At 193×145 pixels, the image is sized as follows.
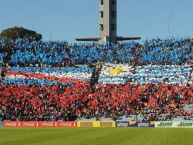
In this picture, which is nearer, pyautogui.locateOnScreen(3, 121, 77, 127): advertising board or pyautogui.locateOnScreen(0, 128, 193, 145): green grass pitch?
pyautogui.locateOnScreen(0, 128, 193, 145): green grass pitch

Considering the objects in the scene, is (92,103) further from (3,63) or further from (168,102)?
(3,63)

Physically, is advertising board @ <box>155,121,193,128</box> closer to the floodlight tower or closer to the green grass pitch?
the green grass pitch

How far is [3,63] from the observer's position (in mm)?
96312

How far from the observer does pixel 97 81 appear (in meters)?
88.4

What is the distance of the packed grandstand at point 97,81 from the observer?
77.2m

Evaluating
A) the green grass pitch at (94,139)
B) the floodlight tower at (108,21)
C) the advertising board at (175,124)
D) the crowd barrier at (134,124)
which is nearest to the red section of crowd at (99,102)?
the advertising board at (175,124)

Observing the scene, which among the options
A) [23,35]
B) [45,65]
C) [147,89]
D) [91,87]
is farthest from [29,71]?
[23,35]

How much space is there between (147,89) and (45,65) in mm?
23316

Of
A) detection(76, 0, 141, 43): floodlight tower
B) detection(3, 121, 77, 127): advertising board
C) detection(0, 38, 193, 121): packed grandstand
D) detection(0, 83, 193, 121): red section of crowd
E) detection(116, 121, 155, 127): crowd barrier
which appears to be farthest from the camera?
detection(76, 0, 141, 43): floodlight tower

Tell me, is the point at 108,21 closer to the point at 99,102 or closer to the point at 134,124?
the point at 99,102

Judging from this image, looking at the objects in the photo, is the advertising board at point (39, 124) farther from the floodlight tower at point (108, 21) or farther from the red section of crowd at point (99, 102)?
the floodlight tower at point (108, 21)

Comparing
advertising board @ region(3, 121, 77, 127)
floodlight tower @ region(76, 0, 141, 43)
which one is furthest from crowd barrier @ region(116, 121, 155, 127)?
floodlight tower @ region(76, 0, 141, 43)

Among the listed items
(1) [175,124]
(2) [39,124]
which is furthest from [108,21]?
(1) [175,124]

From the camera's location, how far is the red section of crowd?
251 ft
